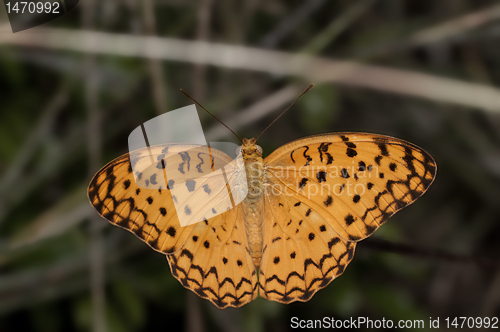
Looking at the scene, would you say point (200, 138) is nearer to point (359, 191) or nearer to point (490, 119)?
point (359, 191)

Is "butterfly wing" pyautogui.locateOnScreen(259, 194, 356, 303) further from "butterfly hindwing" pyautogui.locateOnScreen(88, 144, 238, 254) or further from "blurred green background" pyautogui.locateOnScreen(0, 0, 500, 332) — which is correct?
"blurred green background" pyautogui.locateOnScreen(0, 0, 500, 332)

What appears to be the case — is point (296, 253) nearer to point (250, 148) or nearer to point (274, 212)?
point (274, 212)

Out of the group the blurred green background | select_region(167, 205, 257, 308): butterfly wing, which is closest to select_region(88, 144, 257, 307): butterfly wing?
select_region(167, 205, 257, 308): butterfly wing

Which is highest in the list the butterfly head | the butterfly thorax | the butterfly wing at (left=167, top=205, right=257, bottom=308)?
the butterfly head

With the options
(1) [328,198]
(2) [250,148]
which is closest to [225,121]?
(2) [250,148]

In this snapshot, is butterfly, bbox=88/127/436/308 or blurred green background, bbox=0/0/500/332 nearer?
butterfly, bbox=88/127/436/308

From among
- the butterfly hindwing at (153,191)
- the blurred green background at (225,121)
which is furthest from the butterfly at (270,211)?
the blurred green background at (225,121)

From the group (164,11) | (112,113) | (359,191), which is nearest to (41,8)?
(112,113)
